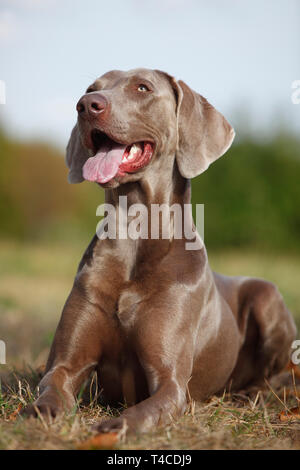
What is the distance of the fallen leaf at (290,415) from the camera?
3.56 meters

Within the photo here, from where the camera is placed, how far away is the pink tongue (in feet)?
11.3

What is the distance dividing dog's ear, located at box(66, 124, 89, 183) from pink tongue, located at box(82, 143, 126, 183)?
18.0 inches

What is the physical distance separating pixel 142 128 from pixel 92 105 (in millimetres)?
348

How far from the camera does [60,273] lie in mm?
13234

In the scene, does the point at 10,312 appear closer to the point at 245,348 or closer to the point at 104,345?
the point at 245,348

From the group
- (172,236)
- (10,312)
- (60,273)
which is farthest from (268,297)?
(60,273)

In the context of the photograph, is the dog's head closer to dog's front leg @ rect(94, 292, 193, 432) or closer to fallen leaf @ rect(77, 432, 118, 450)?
dog's front leg @ rect(94, 292, 193, 432)

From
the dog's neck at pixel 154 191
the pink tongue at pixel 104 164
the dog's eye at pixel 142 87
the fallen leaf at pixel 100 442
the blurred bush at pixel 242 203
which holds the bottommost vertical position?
the blurred bush at pixel 242 203
